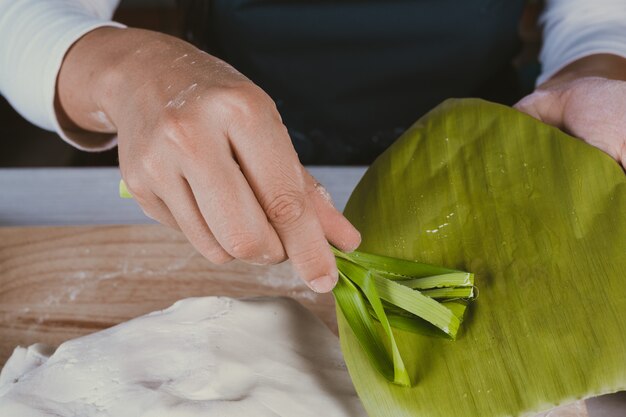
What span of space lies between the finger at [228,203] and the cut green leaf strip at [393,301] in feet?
0.39

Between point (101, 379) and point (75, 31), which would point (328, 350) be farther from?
point (75, 31)

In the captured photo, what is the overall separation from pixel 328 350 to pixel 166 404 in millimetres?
211

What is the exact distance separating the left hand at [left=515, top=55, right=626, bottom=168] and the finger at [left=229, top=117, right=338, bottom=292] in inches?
15.4

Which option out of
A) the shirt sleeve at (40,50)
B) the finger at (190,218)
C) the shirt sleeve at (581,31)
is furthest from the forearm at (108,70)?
the shirt sleeve at (581,31)

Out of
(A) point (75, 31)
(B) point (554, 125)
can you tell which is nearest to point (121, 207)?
(A) point (75, 31)

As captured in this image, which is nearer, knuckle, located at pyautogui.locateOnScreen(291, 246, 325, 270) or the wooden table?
knuckle, located at pyautogui.locateOnScreen(291, 246, 325, 270)

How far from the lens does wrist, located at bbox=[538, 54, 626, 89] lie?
38.7 inches

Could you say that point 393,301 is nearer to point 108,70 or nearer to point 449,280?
point 449,280

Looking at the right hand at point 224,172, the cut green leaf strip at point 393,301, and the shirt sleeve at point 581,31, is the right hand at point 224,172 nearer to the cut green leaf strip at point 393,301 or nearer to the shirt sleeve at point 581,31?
the cut green leaf strip at point 393,301

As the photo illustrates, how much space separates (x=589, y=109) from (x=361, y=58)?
0.54 metres

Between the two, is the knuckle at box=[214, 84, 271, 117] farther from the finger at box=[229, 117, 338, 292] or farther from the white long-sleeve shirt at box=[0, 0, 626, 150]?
the white long-sleeve shirt at box=[0, 0, 626, 150]

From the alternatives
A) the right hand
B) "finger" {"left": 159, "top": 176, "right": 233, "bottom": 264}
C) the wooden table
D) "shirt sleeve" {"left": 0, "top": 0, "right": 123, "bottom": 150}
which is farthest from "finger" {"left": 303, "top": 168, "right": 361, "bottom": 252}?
"shirt sleeve" {"left": 0, "top": 0, "right": 123, "bottom": 150}

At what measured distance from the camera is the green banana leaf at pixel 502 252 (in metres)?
0.64

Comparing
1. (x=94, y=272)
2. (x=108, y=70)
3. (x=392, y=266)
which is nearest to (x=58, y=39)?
(x=108, y=70)
